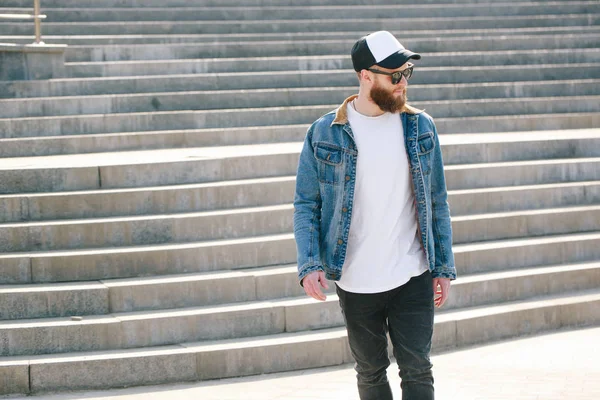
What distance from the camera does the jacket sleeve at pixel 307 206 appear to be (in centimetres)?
405

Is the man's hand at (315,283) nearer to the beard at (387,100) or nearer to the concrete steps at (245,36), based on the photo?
the beard at (387,100)

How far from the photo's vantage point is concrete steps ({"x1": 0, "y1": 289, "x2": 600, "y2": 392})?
616 cm

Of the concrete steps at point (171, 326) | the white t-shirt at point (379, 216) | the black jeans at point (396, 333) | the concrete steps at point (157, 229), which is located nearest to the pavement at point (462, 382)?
the concrete steps at point (171, 326)

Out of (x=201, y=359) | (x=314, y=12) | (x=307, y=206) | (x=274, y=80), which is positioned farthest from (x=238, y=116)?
(x=307, y=206)

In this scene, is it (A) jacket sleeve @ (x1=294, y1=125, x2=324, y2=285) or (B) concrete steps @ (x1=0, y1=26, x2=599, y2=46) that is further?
(B) concrete steps @ (x1=0, y1=26, x2=599, y2=46)

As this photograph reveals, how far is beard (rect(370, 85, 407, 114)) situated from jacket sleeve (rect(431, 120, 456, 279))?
220mm

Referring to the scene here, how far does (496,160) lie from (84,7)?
227 inches

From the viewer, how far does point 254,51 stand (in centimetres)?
1168

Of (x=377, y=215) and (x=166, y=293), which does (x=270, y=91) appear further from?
(x=377, y=215)

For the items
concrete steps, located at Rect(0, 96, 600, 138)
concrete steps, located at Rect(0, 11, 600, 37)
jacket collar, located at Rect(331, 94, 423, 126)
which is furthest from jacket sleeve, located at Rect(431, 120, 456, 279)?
concrete steps, located at Rect(0, 11, 600, 37)

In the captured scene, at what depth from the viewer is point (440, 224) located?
4.18 metres

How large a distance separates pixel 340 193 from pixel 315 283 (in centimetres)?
37

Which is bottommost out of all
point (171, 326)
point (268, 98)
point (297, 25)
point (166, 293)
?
point (171, 326)

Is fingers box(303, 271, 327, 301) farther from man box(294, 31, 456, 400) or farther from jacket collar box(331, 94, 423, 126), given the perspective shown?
jacket collar box(331, 94, 423, 126)
